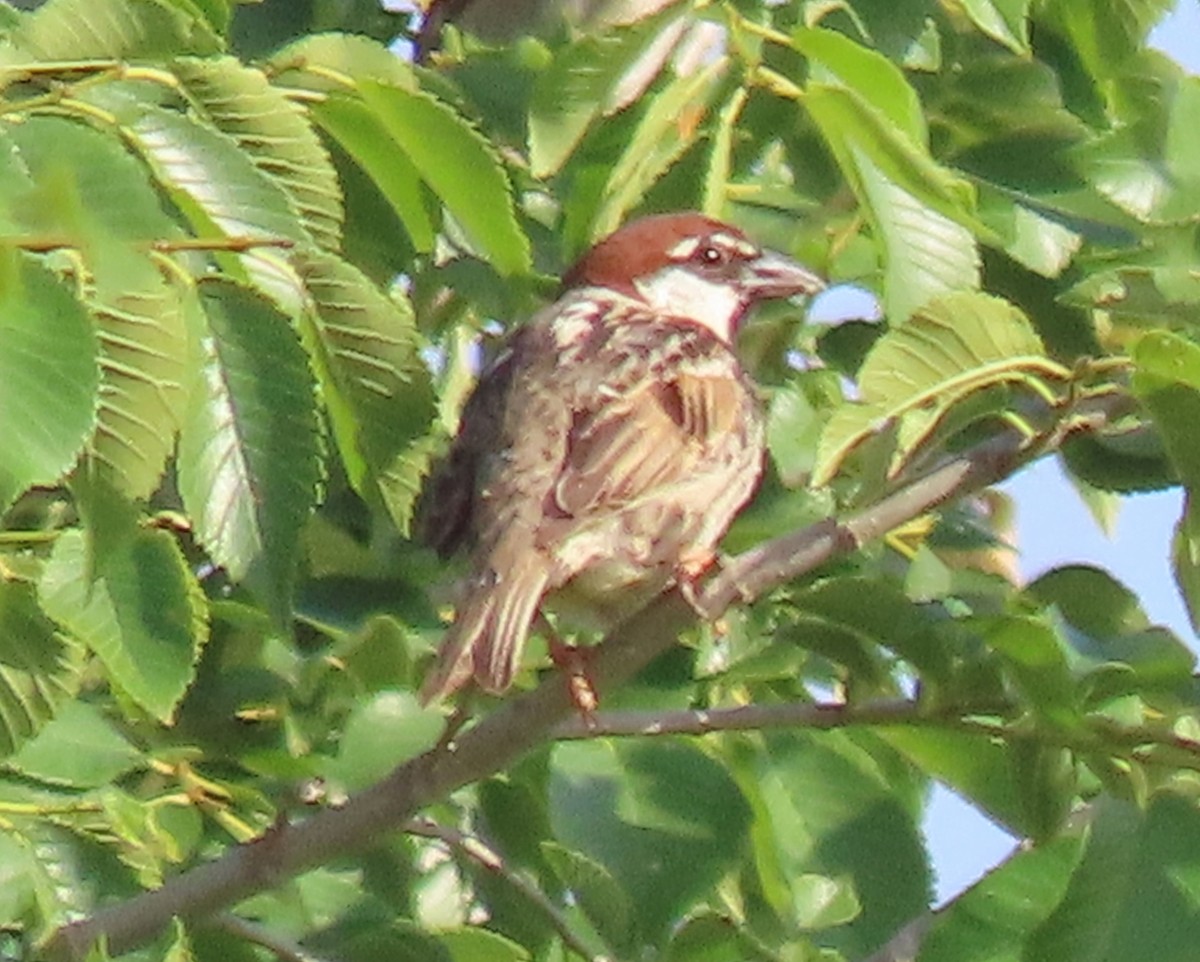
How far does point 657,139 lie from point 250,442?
692 mm

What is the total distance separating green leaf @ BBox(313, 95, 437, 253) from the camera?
273 cm

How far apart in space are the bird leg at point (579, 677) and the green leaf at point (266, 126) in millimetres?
515

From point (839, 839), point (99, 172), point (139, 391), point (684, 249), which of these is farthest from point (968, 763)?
point (684, 249)

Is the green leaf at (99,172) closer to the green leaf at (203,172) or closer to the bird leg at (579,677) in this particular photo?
the green leaf at (203,172)

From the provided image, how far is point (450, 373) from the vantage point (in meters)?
4.14

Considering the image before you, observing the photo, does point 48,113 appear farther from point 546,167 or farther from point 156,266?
point 546,167

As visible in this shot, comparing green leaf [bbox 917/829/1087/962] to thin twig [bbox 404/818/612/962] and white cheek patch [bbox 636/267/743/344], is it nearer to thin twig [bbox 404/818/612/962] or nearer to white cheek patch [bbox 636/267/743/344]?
thin twig [bbox 404/818/612/962]

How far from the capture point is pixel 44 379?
1.96m

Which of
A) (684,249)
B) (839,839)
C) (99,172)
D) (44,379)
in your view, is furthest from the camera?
(684,249)

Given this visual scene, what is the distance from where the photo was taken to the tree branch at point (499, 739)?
2.47 metres

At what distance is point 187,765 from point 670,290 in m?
1.36

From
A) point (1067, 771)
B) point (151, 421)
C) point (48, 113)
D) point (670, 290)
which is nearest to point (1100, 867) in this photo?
point (1067, 771)

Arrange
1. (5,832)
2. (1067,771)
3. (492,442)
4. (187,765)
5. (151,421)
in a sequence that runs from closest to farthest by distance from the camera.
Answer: (151,421), (1067,771), (5,832), (187,765), (492,442)

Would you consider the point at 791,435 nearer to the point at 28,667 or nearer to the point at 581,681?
the point at 581,681
